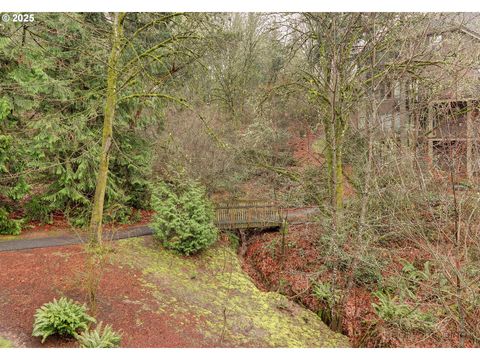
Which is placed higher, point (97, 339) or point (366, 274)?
point (97, 339)

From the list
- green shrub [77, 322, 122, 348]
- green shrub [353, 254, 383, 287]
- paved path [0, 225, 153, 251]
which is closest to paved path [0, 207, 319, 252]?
paved path [0, 225, 153, 251]

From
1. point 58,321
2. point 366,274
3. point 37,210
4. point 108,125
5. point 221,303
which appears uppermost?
point 108,125

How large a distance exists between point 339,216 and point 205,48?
546cm

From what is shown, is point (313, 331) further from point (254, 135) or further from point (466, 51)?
point (466, 51)

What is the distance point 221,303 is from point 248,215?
13.6 ft

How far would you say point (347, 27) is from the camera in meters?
7.55

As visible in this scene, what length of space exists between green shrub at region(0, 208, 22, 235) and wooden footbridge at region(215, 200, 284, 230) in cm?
575

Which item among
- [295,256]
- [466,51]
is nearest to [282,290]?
[295,256]

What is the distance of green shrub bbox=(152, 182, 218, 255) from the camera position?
9078 millimetres

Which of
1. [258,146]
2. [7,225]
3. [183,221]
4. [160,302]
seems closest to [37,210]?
[7,225]

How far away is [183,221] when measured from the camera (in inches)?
360

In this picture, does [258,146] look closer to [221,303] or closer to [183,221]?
[183,221]

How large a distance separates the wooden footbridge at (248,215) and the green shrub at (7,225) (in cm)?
575

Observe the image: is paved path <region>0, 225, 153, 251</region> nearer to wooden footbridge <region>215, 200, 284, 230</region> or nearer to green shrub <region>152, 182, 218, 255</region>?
green shrub <region>152, 182, 218, 255</region>
